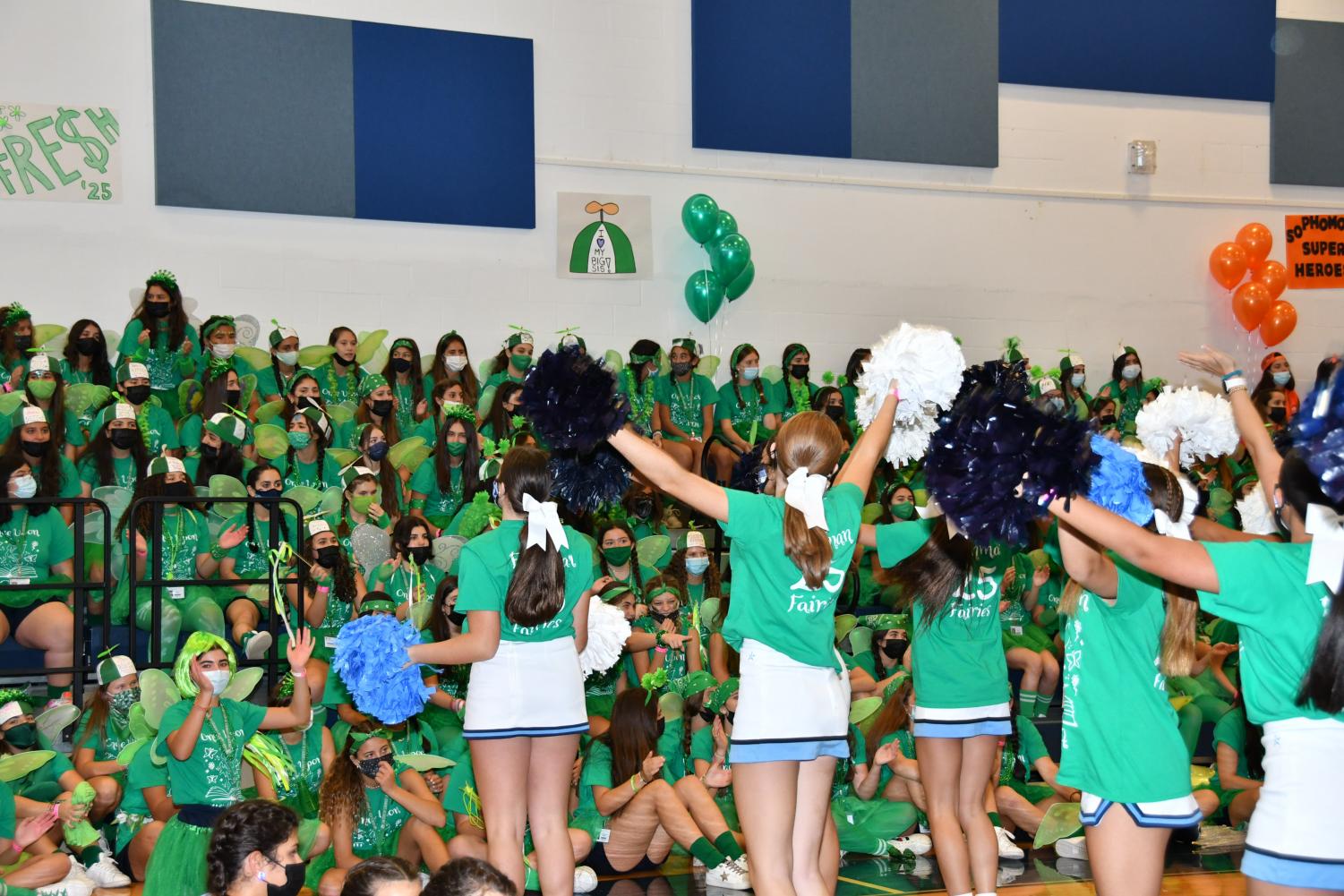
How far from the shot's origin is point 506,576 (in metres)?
3.34

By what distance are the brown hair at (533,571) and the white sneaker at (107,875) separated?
245 centimetres

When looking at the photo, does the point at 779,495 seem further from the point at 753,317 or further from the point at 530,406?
the point at 753,317

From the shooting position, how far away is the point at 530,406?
2750 millimetres

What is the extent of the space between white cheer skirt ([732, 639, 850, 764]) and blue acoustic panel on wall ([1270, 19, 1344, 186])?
9.70m

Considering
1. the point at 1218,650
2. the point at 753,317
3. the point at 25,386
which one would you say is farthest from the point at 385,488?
the point at 1218,650

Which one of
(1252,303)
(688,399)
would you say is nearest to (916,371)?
(688,399)

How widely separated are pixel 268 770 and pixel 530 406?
2.39 meters

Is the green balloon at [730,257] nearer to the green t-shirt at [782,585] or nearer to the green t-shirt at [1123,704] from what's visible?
the green t-shirt at [782,585]

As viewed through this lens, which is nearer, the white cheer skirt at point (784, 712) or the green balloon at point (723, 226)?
the white cheer skirt at point (784, 712)

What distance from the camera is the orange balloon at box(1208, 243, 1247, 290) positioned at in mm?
10641

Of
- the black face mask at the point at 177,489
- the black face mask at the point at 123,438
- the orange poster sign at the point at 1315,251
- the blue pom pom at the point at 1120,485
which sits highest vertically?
the orange poster sign at the point at 1315,251

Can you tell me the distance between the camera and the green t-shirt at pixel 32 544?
6043 mm

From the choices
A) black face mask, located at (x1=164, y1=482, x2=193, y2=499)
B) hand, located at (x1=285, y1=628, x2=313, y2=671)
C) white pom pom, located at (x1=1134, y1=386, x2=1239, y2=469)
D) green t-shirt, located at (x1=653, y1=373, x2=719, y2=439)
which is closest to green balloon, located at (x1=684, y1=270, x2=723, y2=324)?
green t-shirt, located at (x1=653, y1=373, x2=719, y2=439)

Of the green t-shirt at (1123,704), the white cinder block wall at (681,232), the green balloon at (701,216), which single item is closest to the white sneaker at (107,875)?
the green t-shirt at (1123,704)
